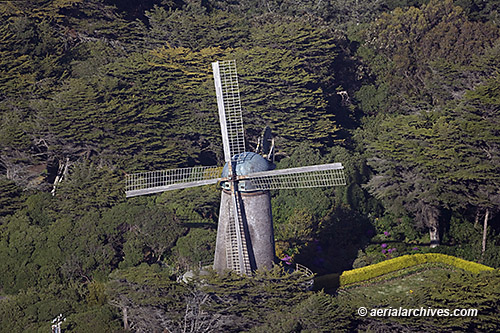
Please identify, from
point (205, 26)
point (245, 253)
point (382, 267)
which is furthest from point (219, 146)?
point (245, 253)

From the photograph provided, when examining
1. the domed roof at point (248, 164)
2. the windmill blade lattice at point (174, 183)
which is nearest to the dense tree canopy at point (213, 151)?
the windmill blade lattice at point (174, 183)

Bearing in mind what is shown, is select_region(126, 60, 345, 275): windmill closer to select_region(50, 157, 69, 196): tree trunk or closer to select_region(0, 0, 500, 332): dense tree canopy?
select_region(0, 0, 500, 332): dense tree canopy

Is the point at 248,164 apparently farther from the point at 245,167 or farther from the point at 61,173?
the point at 61,173

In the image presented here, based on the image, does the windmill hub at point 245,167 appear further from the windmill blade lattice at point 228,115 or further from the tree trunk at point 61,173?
the tree trunk at point 61,173

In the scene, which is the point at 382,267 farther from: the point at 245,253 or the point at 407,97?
the point at 407,97

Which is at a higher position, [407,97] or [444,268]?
[407,97]
